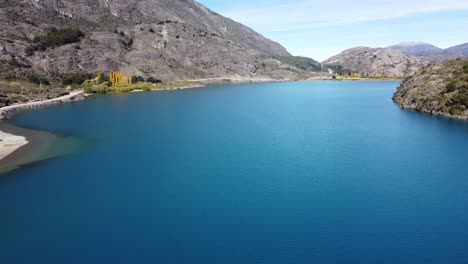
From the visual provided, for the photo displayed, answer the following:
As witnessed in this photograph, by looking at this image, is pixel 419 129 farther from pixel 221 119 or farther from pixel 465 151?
pixel 221 119

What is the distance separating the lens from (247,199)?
45.7 meters

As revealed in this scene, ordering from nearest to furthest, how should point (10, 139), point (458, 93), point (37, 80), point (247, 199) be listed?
1. point (247, 199)
2. point (10, 139)
3. point (458, 93)
4. point (37, 80)

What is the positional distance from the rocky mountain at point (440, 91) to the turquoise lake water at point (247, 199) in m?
15.5

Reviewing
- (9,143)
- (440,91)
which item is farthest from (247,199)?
(440,91)

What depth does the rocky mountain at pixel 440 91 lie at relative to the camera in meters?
100

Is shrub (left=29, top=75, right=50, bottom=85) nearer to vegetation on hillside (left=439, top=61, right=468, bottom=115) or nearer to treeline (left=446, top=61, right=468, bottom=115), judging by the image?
vegetation on hillside (left=439, top=61, right=468, bottom=115)

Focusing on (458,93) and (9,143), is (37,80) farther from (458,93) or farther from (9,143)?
(458,93)

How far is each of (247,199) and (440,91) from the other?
289 ft

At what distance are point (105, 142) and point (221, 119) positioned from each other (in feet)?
121

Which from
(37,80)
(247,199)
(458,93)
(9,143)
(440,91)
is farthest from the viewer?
(37,80)

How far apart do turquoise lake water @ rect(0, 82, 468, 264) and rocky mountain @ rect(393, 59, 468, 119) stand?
1547 centimetres

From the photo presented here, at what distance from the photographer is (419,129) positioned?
87.6 m

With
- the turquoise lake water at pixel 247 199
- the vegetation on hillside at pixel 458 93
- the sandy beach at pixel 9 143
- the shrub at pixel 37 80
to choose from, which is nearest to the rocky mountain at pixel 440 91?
the vegetation on hillside at pixel 458 93

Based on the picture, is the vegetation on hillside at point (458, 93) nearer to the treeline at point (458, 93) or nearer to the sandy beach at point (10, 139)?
the treeline at point (458, 93)
